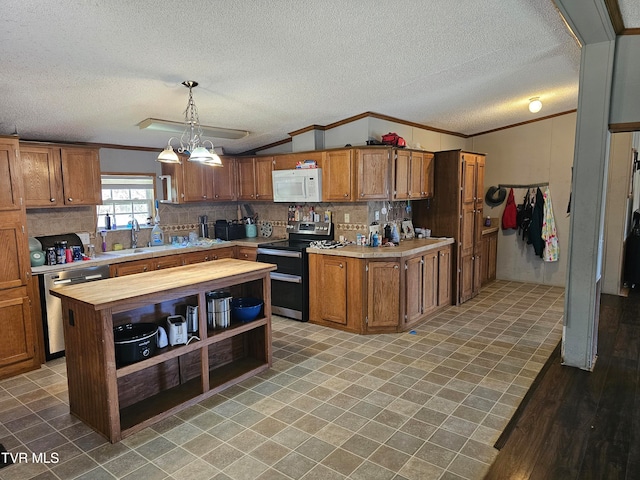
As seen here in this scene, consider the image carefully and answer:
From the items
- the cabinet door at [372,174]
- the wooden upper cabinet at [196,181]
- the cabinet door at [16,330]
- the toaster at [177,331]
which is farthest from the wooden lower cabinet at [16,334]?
the cabinet door at [372,174]

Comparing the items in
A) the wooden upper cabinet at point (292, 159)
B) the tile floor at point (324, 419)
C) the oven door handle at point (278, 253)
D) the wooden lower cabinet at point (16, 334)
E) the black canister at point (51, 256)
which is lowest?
the tile floor at point (324, 419)

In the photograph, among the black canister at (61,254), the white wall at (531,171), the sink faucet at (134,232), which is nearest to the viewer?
the black canister at (61,254)

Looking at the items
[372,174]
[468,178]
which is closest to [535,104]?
[468,178]

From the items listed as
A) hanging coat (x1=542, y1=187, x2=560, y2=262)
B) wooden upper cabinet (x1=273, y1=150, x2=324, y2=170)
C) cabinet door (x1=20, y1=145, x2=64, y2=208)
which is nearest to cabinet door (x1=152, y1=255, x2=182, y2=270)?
cabinet door (x1=20, y1=145, x2=64, y2=208)

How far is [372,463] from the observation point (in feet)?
7.92

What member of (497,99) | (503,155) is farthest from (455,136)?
(497,99)

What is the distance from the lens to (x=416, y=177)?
5312 mm

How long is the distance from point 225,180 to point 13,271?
301 centimetres

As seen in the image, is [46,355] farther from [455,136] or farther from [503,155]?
[503,155]

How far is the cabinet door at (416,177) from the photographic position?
5230 mm

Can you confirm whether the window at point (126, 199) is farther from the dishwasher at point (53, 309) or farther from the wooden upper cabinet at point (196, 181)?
the dishwasher at point (53, 309)

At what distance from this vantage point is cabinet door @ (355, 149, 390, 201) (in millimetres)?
A: 4828

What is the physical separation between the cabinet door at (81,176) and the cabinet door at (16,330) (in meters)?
1.22

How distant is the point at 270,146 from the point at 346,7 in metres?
3.67
